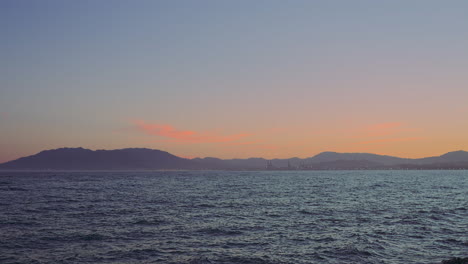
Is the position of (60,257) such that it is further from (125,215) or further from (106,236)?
(125,215)

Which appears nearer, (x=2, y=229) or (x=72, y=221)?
(x=2, y=229)

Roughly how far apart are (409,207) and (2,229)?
56.2m

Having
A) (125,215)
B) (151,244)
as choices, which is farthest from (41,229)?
(151,244)

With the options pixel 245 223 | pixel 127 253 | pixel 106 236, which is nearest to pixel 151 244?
pixel 127 253

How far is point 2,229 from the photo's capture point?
111ft

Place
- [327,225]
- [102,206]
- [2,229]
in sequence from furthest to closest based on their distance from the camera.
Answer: [102,206] < [327,225] < [2,229]

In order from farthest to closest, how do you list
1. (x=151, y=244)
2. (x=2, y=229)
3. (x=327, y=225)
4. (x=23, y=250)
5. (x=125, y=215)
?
(x=125, y=215) < (x=327, y=225) < (x=2, y=229) < (x=151, y=244) < (x=23, y=250)

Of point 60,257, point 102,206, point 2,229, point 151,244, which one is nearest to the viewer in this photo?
point 60,257

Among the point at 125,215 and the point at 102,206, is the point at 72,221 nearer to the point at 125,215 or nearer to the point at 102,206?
the point at 125,215

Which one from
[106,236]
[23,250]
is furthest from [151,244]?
[23,250]

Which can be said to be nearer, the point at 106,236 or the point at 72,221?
the point at 106,236

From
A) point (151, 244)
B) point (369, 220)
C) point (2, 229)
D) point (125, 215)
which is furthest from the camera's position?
point (125, 215)

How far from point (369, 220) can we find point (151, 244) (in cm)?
2699

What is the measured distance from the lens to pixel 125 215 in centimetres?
4372
